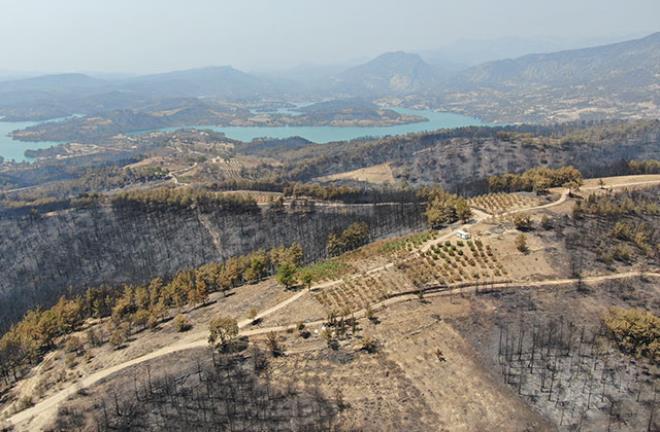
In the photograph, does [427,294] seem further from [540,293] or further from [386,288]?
[540,293]

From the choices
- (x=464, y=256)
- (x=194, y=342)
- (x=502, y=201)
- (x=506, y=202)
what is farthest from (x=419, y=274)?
(x=502, y=201)

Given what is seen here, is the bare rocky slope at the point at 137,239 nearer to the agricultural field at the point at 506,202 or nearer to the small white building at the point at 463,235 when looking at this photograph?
the agricultural field at the point at 506,202

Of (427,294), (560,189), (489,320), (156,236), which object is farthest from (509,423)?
(156,236)

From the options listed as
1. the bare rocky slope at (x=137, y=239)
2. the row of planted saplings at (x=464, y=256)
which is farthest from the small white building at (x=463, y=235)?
the bare rocky slope at (x=137, y=239)

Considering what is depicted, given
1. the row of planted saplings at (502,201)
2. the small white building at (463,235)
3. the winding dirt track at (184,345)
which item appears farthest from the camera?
the row of planted saplings at (502,201)

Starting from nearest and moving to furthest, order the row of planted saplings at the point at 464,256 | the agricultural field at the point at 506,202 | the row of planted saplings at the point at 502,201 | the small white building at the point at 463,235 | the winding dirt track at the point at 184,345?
the winding dirt track at the point at 184,345, the row of planted saplings at the point at 464,256, the small white building at the point at 463,235, the agricultural field at the point at 506,202, the row of planted saplings at the point at 502,201

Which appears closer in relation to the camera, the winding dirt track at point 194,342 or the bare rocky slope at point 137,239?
the winding dirt track at point 194,342

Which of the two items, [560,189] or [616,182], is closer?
[560,189]

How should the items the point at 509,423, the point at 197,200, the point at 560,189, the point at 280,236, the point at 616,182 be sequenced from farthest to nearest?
1. the point at 197,200
2. the point at 280,236
3. the point at 616,182
4. the point at 560,189
5. the point at 509,423

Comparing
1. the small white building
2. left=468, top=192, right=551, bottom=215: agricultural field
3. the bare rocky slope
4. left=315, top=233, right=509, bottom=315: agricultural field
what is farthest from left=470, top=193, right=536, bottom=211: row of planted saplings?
left=315, top=233, right=509, bottom=315: agricultural field
